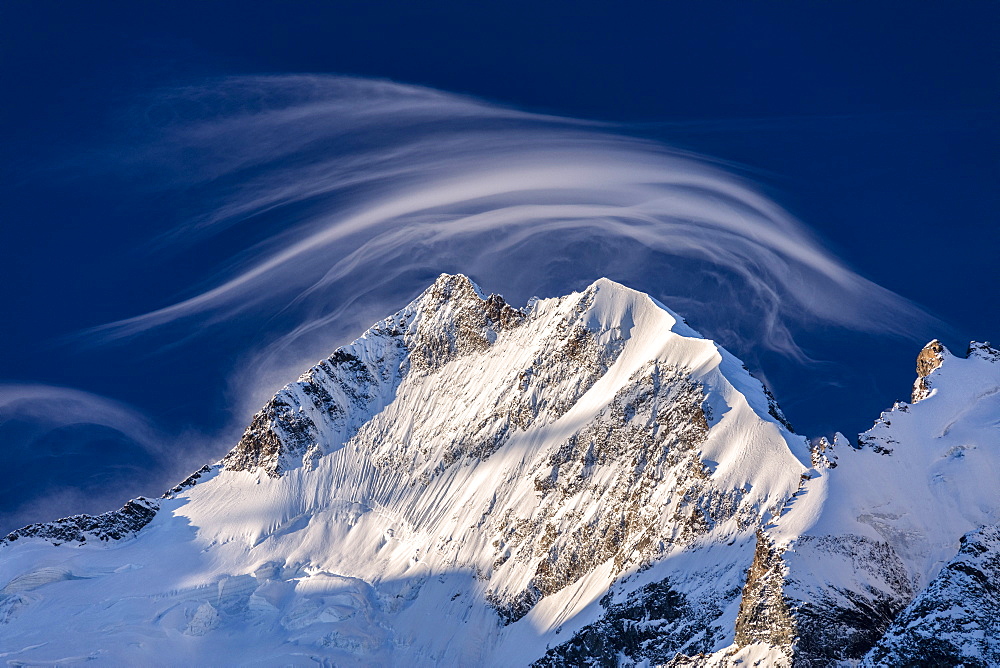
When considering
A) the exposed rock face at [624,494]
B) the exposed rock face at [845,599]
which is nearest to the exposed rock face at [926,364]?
the exposed rock face at [624,494]

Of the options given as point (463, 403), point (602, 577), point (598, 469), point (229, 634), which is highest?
point (463, 403)

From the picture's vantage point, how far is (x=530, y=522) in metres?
163

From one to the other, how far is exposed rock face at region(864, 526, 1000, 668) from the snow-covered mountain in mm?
191

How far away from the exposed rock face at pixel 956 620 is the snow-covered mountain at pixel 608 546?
191 mm

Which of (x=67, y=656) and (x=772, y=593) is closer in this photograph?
(x=772, y=593)

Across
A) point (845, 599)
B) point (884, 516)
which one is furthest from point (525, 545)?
point (845, 599)

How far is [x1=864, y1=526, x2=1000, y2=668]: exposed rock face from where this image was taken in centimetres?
9081

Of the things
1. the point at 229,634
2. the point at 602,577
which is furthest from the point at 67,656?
the point at 602,577

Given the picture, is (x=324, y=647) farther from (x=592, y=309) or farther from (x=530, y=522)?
(x=592, y=309)

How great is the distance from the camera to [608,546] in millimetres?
143750

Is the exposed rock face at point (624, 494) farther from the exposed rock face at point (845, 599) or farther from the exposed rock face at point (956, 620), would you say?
the exposed rock face at point (956, 620)

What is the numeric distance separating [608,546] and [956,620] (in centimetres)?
5644

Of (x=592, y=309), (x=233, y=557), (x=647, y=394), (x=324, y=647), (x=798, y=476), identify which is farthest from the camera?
(x=233, y=557)

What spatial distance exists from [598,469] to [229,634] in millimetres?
65477
